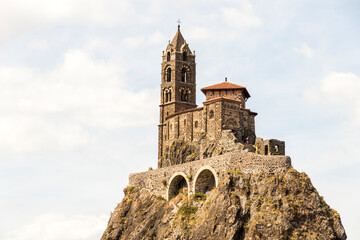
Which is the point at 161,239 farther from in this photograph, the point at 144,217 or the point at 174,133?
the point at 174,133

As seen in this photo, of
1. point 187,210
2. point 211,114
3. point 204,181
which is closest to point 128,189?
point 204,181

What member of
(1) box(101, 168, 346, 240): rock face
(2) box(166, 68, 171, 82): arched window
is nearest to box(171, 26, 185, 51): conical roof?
(2) box(166, 68, 171, 82): arched window

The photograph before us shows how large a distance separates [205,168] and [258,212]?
1124 centimetres

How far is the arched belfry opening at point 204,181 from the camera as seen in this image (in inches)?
3130

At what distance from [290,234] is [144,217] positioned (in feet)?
78.0

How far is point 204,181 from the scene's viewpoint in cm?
8038

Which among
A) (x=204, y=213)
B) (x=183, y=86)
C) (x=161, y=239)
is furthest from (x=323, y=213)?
(x=183, y=86)

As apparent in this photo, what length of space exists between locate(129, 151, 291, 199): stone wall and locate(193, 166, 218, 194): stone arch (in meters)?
0.13

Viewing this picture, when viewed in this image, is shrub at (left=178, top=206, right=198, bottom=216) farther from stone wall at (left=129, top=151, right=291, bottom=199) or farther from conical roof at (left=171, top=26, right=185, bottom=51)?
conical roof at (left=171, top=26, right=185, bottom=51)

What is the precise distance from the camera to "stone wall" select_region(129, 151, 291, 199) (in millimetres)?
73875

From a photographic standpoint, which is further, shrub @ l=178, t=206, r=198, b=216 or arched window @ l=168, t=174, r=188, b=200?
arched window @ l=168, t=174, r=188, b=200

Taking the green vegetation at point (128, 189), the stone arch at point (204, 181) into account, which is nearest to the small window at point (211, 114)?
the stone arch at point (204, 181)

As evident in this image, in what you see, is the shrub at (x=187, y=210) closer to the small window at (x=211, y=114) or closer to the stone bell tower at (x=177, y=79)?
the small window at (x=211, y=114)

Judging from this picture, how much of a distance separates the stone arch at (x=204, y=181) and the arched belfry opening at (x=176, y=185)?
12.3ft
